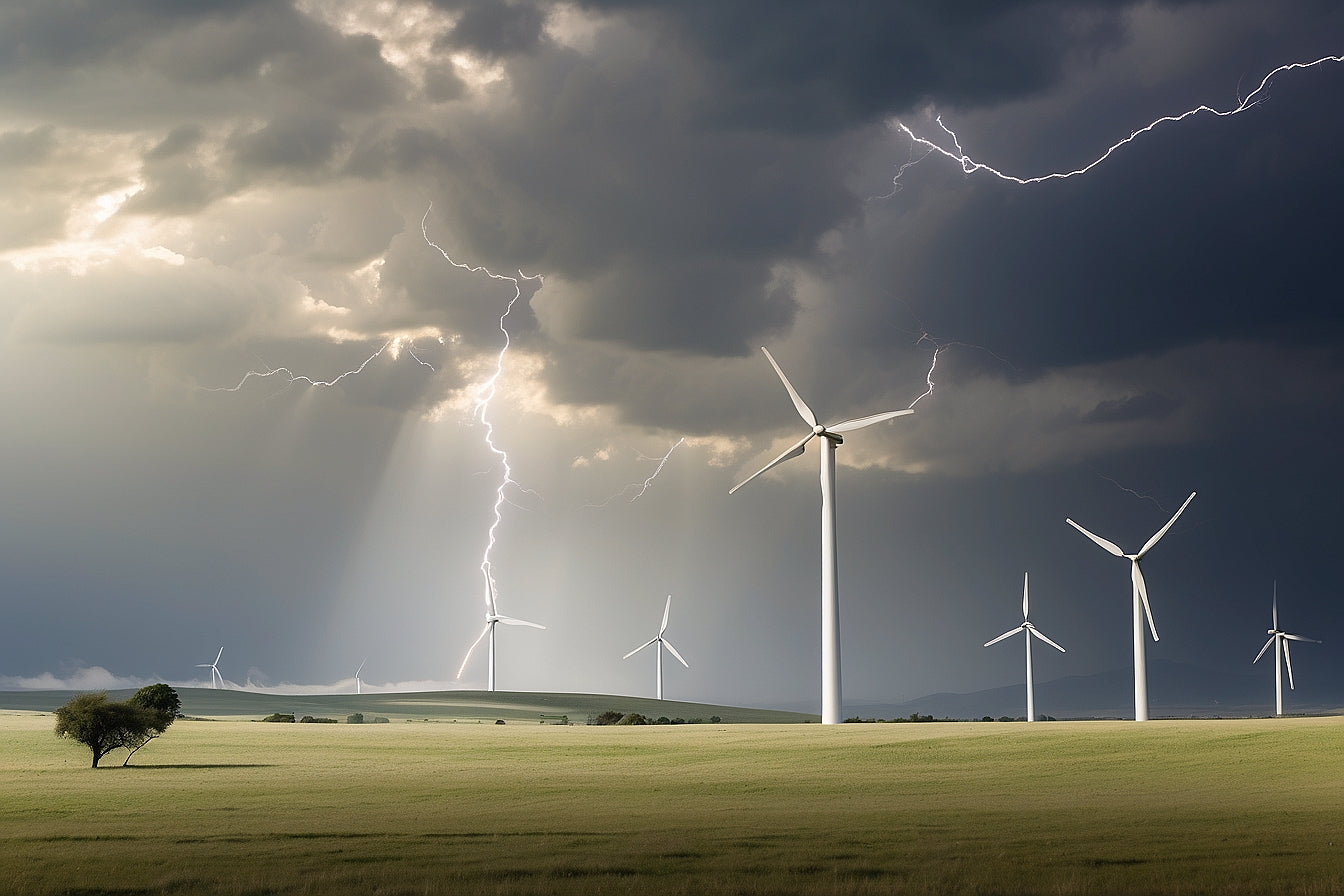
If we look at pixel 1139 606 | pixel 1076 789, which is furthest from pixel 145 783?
pixel 1139 606

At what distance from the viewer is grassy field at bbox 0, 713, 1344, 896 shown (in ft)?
82.7

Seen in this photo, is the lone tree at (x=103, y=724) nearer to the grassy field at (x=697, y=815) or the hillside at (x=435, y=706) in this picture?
the grassy field at (x=697, y=815)

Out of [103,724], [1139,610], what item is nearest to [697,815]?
[103,724]

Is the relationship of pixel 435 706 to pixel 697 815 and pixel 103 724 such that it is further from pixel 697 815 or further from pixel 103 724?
pixel 697 815

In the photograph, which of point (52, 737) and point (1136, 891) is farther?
point (52, 737)

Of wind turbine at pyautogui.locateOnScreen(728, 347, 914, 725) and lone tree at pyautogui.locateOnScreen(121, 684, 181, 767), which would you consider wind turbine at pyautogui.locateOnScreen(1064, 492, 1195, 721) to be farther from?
lone tree at pyautogui.locateOnScreen(121, 684, 181, 767)

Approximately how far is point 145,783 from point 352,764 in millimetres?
11163

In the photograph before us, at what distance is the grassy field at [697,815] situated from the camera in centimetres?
2522

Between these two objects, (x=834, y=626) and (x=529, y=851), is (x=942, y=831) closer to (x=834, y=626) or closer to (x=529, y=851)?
(x=529, y=851)

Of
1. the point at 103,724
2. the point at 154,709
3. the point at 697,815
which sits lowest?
the point at 697,815

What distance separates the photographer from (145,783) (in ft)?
156

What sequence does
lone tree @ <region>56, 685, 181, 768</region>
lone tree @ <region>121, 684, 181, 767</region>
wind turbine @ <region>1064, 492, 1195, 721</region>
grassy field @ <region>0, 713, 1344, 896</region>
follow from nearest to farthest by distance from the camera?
grassy field @ <region>0, 713, 1344, 896</region>, lone tree @ <region>56, 685, 181, 768</region>, lone tree @ <region>121, 684, 181, 767</region>, wind turbine @ <region>1064, 492, 1195, 721</region>

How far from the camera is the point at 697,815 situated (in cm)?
3659

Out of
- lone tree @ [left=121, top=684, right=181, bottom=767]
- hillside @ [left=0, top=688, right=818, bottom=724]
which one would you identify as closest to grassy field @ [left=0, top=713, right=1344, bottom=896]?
lone tree @ [left=121, top=684, right=181, bottom=767]
